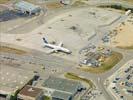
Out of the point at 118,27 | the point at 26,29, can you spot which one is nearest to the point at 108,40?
the point at 118,27

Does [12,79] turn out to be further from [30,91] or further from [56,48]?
[56,48]

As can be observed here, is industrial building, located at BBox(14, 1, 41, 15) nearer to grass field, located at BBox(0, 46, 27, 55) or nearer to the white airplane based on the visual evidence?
the white airplane

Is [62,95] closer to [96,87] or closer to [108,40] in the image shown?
[96,87]

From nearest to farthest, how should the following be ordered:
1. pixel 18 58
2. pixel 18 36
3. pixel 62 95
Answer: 1. pixel 62 95
2. pixel 18 58
3. pixel 18 36

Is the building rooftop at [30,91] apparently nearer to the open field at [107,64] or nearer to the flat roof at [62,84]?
the flat roof at [62,84]

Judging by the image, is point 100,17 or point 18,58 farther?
point 100,17

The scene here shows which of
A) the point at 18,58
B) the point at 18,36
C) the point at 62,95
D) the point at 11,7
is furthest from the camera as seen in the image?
the point at 11,7

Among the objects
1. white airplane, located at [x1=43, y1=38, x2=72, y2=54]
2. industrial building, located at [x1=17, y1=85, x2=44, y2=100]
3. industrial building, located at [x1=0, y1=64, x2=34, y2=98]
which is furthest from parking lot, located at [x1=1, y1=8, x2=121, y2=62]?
industrial building, located at [x1=17, y1=85, x2=44, y2=100]
